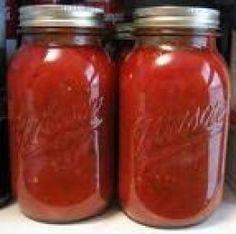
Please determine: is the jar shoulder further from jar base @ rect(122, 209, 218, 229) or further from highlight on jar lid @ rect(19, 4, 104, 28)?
jar base @ rect(122, 209, 218, 229)

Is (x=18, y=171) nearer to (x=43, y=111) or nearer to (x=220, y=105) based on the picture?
(x=43, y=111)

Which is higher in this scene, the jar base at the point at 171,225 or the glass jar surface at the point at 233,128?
the glass jar surface at the point at 233,128

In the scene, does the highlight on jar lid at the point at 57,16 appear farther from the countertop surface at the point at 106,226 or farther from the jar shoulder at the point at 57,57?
the countertop surface at the point at 106,226

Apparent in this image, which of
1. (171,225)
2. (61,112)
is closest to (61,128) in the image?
(61,112)

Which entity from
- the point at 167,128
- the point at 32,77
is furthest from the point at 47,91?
the point at 167,128

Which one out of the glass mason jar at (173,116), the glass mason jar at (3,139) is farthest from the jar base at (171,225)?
the glass mason jar at (3,139)

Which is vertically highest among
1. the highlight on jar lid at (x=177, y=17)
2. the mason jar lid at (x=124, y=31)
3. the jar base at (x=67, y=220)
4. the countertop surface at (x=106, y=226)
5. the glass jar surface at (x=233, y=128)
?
the highlight on jar lid at (x=177, y=17)

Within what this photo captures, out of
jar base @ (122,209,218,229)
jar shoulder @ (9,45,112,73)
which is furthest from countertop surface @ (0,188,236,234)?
jar shoulder @ (9,45,112,73)
